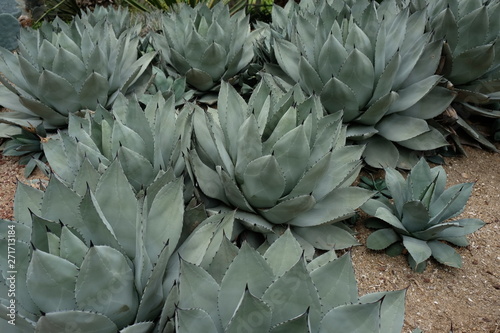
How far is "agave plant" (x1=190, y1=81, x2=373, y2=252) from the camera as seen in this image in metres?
1.94

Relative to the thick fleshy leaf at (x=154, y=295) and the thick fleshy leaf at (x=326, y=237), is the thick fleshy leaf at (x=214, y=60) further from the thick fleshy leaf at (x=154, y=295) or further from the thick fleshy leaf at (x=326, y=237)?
the thick fleshy leaf at (x=154, y=295)

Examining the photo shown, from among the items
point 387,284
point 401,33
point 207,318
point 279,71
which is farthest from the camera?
point 279,71

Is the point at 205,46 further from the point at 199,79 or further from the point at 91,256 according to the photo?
the point at 91,256

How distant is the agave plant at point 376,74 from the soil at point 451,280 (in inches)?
19.6

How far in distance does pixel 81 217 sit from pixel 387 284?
4.52ft

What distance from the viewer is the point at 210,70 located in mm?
3039

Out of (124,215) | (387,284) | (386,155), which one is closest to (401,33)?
(386,155)

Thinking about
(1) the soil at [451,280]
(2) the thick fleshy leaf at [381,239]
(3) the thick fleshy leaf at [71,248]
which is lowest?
(1) the soil at [451,280]

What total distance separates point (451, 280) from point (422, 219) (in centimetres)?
30

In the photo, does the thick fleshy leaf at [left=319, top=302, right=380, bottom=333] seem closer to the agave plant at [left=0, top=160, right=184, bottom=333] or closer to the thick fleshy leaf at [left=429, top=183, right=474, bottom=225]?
the agave plant at [left=0, top=160, right=184, bottom=333]

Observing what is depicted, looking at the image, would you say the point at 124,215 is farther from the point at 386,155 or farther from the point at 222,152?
the point at 386,155

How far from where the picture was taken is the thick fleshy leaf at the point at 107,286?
1.26 meters

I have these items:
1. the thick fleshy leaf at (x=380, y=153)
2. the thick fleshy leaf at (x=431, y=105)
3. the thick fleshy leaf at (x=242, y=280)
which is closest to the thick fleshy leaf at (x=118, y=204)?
the thick fleshy leaf at (x=242, y=280)

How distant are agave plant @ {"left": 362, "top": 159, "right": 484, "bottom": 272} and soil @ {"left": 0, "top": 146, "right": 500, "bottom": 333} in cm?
6
